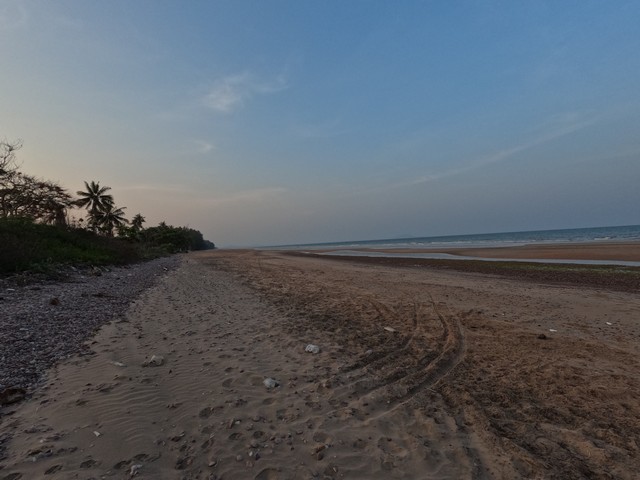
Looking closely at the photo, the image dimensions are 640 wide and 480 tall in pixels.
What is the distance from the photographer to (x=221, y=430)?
10.6ft

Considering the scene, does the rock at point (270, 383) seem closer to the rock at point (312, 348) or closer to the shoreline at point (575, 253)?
the rock at point (312, 348)

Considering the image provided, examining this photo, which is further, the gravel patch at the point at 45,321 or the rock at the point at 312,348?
the rock at the point at 312,348

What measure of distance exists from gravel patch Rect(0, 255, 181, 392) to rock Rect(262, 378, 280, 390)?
9.13 feet

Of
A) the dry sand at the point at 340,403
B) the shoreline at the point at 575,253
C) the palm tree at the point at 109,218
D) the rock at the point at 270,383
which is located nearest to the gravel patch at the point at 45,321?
the dry sand at the point at 340,403

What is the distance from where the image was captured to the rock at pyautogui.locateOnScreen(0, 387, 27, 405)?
3586 mm

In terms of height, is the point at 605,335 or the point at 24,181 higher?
the point at 24,181

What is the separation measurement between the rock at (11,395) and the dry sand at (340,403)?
17cm

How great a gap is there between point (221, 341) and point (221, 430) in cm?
298

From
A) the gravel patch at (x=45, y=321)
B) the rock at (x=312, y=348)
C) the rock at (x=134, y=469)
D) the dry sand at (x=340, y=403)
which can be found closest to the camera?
the rock at (x=134, y=469)

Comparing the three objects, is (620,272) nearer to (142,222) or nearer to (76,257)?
(76,257)

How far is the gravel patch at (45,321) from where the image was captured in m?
4.52

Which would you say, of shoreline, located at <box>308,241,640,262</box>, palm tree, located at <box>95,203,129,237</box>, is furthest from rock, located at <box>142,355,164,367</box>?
palm tree, located at <box>95,203,129,237</box>

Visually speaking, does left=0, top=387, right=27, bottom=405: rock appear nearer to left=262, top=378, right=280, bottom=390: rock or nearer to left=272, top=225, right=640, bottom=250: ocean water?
left=262, top=378, right=280, bottom=390: rock

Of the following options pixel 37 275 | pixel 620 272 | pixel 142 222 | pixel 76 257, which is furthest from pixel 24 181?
pixel 142 222
